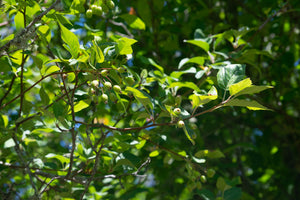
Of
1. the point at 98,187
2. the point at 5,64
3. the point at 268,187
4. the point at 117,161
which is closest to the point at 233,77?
the point at 117,161

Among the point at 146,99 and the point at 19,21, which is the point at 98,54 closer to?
the point at 146,99

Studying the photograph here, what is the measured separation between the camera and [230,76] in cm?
101

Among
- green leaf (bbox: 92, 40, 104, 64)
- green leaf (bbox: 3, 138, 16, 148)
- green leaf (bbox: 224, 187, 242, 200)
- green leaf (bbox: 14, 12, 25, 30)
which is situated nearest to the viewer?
green leaf (bbox: 92, 40, 104, 64)

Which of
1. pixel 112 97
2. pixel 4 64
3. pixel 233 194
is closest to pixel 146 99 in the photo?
pixel 112 97

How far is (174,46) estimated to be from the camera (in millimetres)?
1943

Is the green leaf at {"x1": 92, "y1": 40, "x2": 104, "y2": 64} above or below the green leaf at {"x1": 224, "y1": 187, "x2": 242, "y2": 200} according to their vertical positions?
above

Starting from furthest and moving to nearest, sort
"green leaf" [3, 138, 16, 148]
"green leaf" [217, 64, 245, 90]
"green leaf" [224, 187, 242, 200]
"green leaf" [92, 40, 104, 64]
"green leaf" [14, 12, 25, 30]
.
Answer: "green leaf" [224, 187, 242, 200] → "green leaf" [3, 138, 16, 148] → "green leaf" [14, 12, 25, 30] → "green leaf" [217, 64, 245, 90] → "green leaf" [92, 40, 104, 64]

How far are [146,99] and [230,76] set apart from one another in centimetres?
27

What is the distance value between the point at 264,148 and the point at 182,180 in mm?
631

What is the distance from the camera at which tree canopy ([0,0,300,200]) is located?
3.31 feet

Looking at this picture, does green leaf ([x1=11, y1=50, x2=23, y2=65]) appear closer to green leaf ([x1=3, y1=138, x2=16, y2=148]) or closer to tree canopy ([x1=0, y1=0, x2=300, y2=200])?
tree canopy ([x1=0, y1=0, x2=300, y2=200])

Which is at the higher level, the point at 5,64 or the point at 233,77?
the point at 5,64

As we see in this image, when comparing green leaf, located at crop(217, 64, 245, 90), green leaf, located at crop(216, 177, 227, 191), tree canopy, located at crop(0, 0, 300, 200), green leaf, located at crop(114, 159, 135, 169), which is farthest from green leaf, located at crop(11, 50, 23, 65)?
green leaf, located at crop(216, 177, 227, 191)

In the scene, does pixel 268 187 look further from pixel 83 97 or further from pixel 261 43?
pixel 83 97
